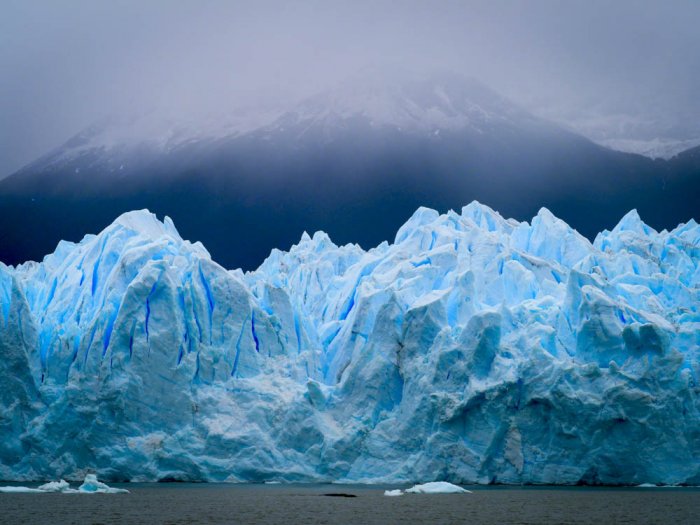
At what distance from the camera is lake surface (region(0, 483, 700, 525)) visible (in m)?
18.9

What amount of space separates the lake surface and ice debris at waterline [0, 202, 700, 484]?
0.99 m

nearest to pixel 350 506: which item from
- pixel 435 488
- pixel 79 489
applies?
pixel 435 488

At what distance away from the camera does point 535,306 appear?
31078 millimetres

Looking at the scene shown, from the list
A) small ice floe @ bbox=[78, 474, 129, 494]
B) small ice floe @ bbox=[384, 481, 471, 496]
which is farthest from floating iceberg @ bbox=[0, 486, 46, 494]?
small ice floe @ bbox=[384, 481, 471, 496]

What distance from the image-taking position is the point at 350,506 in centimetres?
2223

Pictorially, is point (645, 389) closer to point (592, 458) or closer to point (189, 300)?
point (592, 458)

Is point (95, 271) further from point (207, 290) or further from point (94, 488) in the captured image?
point (94, 488)

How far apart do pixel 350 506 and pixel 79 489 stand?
8120mm

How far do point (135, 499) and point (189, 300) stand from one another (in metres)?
8.51

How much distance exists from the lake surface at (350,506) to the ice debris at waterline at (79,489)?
0.25 meters

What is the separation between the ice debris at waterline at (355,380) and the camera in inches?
1085

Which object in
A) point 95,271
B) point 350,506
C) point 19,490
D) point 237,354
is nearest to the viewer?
point 350,506

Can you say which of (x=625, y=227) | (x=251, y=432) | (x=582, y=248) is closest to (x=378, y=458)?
(x=251, y=432)

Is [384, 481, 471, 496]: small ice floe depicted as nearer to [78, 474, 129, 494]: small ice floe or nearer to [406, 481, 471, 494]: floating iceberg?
[406, 481, 471, 494]: floating iceberg
